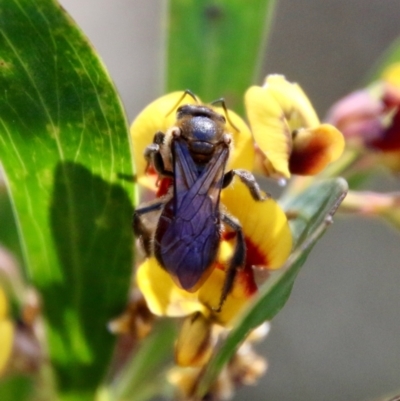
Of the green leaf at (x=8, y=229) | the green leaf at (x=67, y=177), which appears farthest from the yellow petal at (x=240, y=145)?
the green leaf at (x=8, y=229)

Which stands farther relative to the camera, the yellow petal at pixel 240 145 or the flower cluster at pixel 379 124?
the flower cluster at pixel 379 124

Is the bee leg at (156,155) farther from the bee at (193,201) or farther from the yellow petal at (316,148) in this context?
the yellow petal at (316,148)

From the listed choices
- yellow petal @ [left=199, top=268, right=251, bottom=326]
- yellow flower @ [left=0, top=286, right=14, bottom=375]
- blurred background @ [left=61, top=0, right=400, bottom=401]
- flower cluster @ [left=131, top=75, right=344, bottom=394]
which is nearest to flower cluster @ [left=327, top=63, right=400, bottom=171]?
flower cluster @ [left=131, top=75, right=344, bottom=394]

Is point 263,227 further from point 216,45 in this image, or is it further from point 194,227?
point 216,45

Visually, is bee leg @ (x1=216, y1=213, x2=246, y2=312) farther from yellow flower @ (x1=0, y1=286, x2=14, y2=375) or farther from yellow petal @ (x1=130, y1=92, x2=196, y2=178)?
yellow flower @ (x1=0, y1=286, x2=14, y2=375)

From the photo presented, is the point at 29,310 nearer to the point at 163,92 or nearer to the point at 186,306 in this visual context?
the point at 186,306

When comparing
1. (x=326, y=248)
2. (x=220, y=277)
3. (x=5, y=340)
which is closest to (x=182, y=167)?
(x=220, y=277)
